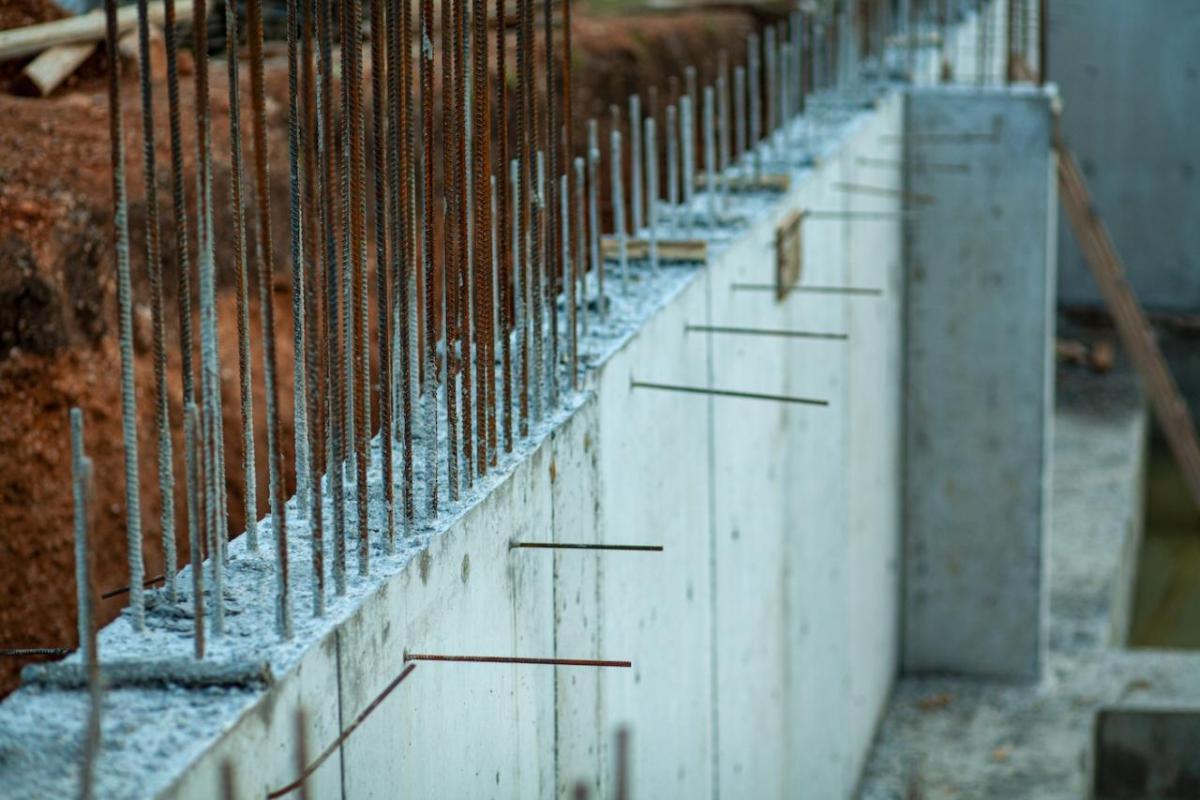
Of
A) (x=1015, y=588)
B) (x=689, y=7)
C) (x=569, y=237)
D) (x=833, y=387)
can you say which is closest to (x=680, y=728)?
(x=569, y=237)

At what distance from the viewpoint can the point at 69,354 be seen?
7219mm

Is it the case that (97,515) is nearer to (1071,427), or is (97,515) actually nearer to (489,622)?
(489,622)

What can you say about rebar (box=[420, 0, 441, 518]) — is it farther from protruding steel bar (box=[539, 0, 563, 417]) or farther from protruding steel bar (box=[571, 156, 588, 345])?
protruding steel bar (box=[571, 156, 588, 345])

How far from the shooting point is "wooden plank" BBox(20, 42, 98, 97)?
29.7 feet

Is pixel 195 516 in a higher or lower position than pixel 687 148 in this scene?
lower

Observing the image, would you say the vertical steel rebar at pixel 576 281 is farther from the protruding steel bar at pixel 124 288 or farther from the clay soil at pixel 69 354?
the clay soil at pixel 69 354

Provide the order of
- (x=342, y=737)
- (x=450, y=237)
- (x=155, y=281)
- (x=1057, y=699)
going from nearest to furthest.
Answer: (x=155, y=281) < (x=342, y=737) < (x=450, y=237) < (x=1057, y=699)

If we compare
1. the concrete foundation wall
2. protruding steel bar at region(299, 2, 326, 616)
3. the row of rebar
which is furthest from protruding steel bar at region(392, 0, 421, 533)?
protruding steel bar at region(299, 2, 326, 616)

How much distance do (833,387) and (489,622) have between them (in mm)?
5706

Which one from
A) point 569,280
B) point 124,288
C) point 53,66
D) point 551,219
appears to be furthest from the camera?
point 53,66

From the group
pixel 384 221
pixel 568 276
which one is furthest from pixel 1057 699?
pixel 384 221

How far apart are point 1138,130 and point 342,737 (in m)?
20.2

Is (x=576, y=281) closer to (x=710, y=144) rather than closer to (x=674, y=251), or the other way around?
(x=674, y=251)

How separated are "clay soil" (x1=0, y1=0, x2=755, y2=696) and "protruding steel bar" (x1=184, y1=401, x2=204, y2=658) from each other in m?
3.62
